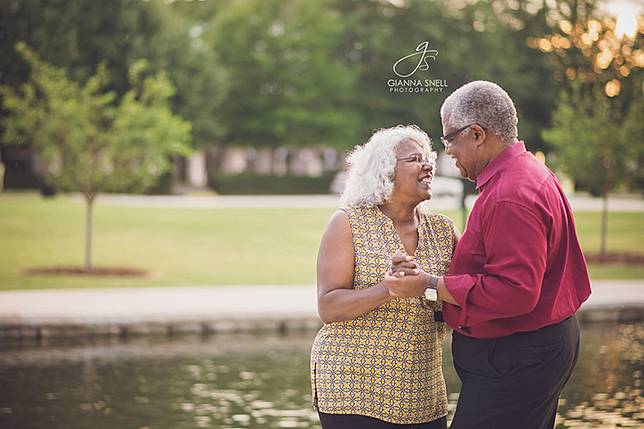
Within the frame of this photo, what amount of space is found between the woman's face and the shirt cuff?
508 millimetres

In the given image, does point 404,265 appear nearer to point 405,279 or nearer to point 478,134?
point 405,279

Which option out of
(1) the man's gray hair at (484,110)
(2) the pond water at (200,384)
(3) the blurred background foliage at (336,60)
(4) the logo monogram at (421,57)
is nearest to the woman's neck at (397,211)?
(1) the man's gray hair at (484,110)

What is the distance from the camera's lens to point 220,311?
12.1 meters

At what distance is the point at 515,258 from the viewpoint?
3227mm

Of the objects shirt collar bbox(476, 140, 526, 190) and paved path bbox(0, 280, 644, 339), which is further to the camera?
paved path bbox(0, 280, 644, 339)

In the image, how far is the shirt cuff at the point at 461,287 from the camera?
3.33 m

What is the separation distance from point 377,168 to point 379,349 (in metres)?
0.67

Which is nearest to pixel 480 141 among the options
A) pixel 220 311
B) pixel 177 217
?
pixel 220 311

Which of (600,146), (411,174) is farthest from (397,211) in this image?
(600,146)

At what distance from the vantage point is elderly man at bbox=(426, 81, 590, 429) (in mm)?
3279

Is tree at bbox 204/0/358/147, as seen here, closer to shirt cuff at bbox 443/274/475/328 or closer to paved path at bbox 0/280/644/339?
paved path at bbox 0/280/644/339

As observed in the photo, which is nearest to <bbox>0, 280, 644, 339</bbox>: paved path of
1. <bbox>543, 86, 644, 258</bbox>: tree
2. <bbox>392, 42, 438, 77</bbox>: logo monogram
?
<bbox>392, 42, 438, 77</bbox>: logo monogram

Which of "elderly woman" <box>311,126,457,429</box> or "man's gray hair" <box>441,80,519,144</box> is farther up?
"man's gray hair" <box>441,80,519,144</box>

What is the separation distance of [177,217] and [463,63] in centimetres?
2565
